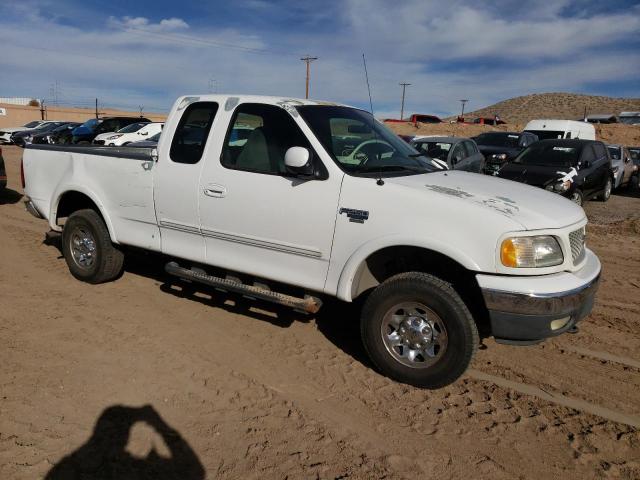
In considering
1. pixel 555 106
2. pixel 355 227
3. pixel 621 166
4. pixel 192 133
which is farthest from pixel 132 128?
pixel 555 106

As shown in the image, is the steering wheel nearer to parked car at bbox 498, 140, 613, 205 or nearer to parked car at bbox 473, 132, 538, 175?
parked car at bbox 498, 140, 613, 205

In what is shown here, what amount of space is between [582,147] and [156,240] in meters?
10.5

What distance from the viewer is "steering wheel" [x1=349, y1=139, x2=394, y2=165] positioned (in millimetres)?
4195

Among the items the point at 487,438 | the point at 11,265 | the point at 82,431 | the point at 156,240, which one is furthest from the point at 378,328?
the point at 11,265

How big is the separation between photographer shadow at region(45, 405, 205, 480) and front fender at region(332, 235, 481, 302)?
5.01ft

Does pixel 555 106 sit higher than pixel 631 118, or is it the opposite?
pixel 555 106

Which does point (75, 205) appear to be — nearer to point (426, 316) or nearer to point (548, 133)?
point (426, 316)

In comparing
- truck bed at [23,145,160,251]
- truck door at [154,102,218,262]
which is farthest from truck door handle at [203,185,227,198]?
truck bed at [23,145,160,251]

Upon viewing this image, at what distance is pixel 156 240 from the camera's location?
196 inches

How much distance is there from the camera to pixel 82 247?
18.7ft

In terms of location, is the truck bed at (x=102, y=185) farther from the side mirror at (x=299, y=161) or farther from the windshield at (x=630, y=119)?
the windshield at (x=630, y=119)

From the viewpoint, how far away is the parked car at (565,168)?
421 inches

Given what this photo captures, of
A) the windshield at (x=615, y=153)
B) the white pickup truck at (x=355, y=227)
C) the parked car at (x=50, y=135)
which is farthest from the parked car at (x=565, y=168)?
the parked car at (x=50, y=135)

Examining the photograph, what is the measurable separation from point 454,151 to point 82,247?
8.78 metres
